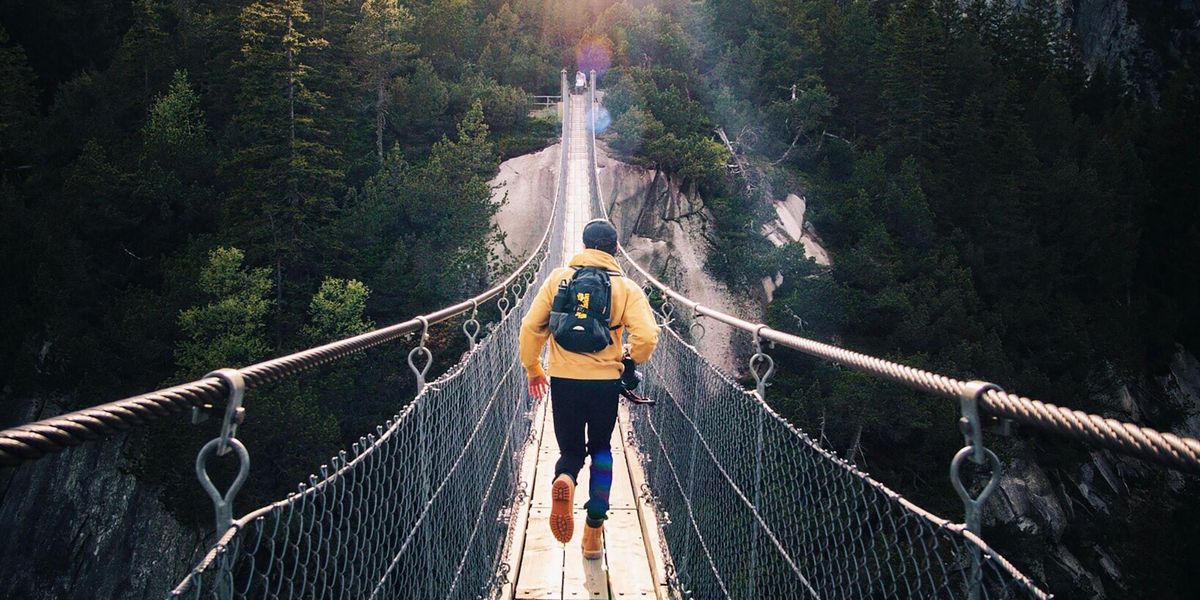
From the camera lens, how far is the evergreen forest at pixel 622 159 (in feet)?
55.4

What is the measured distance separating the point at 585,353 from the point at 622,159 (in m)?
19.4

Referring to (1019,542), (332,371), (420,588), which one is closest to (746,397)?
(420,588)

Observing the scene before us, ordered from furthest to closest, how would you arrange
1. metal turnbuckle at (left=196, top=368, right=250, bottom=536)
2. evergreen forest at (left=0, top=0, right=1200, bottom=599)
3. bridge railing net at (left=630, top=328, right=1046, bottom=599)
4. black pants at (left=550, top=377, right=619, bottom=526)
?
evergreen forest at (left=0, top=0, right=1200, bottom=599)
black pants at (left=550, top=377, right=619, bottom=526)
bridge railing net at (left=630, top=328, right=1046, bottom=599)
metal turnbuckle at (left=196, top=368, right=250, bottom=536)

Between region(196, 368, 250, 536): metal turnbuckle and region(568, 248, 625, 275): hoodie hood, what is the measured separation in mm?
1656

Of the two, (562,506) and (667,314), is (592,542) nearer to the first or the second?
(562,506)

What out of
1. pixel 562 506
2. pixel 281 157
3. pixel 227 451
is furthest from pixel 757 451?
pixel 281 157

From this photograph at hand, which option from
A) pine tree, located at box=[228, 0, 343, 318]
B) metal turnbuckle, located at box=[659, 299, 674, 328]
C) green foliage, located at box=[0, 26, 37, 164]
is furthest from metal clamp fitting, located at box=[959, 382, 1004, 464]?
green foliage, located at box=[0, 26, 37, 164]

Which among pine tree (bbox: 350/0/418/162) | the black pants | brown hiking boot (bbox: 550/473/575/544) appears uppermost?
pine tree (bbox: 350/0/418/162)

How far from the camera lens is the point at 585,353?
2.68m

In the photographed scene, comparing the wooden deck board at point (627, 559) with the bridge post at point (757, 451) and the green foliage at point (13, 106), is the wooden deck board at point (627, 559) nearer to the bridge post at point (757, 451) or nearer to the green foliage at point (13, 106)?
the bridge post at point (757, 451)

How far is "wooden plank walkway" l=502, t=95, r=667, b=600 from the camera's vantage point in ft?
9.62

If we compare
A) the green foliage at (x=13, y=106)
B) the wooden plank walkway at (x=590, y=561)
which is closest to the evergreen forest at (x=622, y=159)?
the green foliage at (x=13, y=106)

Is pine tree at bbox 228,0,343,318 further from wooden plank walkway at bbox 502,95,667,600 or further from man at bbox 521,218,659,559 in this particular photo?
man at bbox 521,218,659,559

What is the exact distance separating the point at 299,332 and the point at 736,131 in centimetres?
1402
